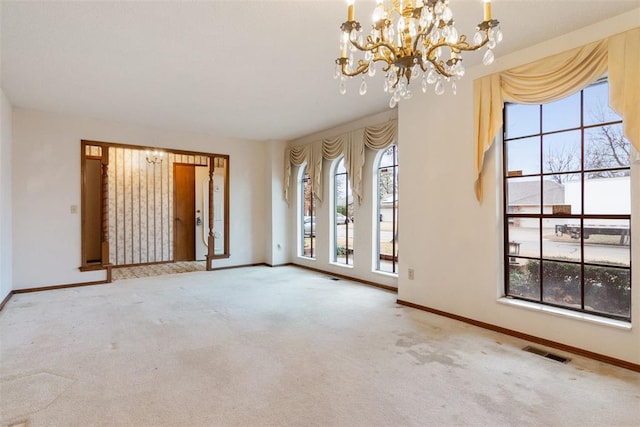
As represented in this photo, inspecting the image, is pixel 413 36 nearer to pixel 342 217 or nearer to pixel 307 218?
pixel 342 217

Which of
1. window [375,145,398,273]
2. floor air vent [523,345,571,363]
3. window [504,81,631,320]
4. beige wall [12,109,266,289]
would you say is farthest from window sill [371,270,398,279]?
beige wall [12,109,266,289]

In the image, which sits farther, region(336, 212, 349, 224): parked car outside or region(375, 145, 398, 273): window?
region(336, 212, 349, 224): parked car outside

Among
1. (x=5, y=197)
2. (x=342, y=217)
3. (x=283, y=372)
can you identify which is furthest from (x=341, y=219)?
→ (x=5, y=197)

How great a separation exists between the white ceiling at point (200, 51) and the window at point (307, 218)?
6.90 feet

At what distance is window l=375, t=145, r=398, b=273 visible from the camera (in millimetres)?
5105

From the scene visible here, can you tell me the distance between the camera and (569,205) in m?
2.98

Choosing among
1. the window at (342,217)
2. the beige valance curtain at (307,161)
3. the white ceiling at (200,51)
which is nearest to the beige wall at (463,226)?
the white ceiling at (200,51)

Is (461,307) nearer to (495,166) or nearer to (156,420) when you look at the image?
(495,166)

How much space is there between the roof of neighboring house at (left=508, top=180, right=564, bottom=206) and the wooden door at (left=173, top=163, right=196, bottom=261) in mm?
6862

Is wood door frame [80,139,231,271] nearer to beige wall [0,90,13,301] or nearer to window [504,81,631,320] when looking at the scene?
beige wall [0,90,13,301]

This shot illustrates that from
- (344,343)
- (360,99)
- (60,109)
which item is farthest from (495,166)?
(60,109)

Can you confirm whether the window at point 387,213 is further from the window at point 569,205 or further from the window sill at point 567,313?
the window sill at point 567,313

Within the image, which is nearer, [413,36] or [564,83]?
[413,36]

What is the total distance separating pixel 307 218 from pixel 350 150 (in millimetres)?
2018
